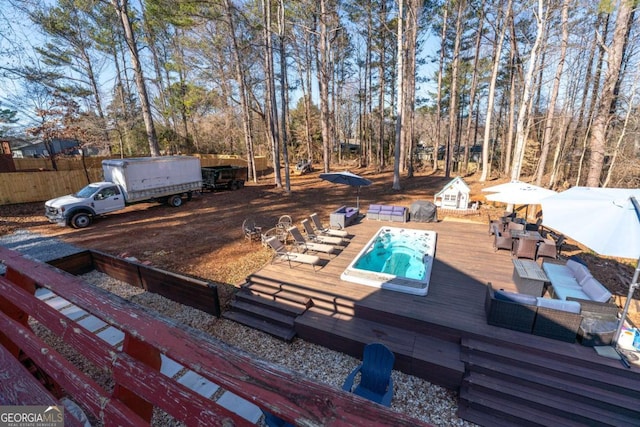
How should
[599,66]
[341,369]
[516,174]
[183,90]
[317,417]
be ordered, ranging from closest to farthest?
[317,417], [341,369], [516,174], [599,66], [183,90]

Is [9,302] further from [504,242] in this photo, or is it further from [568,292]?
[504,242]

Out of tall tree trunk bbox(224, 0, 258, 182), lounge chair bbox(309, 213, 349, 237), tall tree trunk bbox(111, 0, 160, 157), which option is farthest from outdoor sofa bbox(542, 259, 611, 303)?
tall tree trunk bbox(224, 0, 258, 182)

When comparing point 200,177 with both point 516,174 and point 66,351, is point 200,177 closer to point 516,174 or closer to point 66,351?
point 66,351

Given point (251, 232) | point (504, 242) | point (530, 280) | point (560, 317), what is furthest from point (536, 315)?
point (251, 232)

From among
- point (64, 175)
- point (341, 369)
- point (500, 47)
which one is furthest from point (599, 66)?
point (64, 175)

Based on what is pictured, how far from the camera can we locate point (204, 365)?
3.13ft

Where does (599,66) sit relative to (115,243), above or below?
above

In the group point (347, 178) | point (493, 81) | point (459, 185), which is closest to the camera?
point (347, 178)

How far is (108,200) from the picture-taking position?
1254 cm

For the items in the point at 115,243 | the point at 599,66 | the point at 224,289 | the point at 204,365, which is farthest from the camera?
the point at 599,66

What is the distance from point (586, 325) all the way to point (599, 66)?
824 inches

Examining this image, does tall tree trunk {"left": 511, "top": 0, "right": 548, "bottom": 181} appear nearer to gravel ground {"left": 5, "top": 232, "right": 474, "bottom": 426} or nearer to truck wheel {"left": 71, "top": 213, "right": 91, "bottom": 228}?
gravel ground {"left": 5, "top": 232, "right": 474, "bottom": 426}

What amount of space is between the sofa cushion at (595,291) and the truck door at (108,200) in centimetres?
1692

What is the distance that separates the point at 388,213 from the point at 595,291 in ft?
24.1
